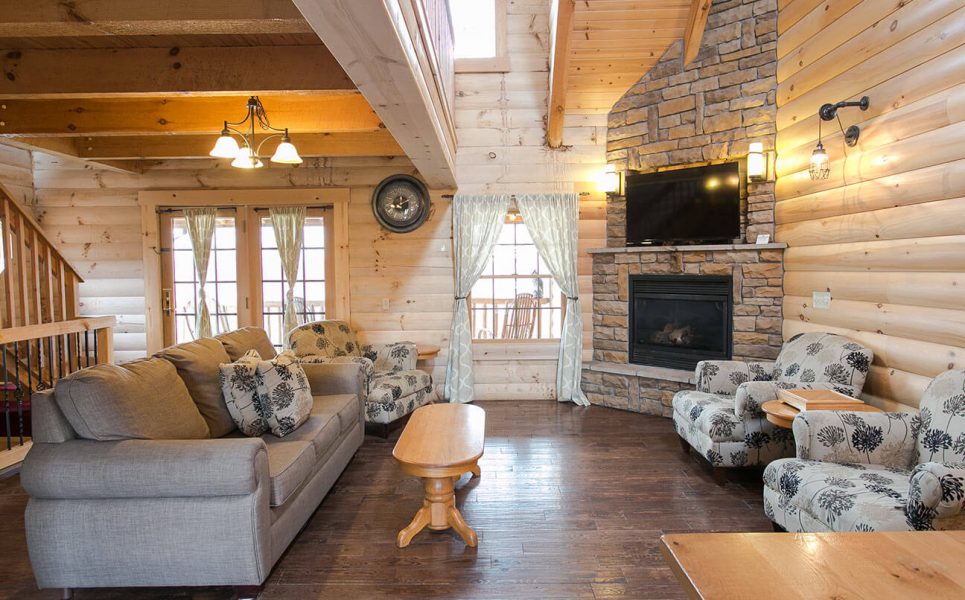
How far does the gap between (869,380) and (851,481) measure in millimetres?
1397

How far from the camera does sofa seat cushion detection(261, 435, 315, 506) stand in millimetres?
2316

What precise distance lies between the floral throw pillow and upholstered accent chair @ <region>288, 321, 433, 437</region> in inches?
43.6

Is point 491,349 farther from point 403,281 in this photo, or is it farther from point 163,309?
point 163,309

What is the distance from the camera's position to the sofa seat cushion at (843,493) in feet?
6.49

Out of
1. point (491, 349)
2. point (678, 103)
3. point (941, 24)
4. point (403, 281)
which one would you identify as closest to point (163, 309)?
point (403, 281)

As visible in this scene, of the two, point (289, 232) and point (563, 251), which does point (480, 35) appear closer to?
point (563, 251)

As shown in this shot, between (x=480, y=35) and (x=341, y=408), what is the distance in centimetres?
421

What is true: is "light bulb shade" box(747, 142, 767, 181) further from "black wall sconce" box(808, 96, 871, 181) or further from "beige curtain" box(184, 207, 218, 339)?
"beige curtain" box(184, 207, 218, 339)

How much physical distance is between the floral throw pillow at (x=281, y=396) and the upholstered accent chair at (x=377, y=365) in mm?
1108

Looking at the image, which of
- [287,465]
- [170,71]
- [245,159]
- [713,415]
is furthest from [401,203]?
[713,415]

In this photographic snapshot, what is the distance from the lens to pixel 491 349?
18.3 feet

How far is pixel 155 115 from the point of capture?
4.21m

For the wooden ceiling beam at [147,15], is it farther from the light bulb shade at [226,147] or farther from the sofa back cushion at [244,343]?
the sofa back cushion at [244,343]


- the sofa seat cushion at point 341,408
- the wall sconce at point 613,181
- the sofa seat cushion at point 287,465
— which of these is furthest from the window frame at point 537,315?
the sofa seat cushion at point 287,465
